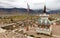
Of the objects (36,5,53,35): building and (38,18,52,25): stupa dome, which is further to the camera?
(38,18,52,25): stupa dome

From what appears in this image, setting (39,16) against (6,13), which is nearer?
(6,13)

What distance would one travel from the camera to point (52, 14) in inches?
239

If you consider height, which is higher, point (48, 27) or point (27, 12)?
point (27, 12)

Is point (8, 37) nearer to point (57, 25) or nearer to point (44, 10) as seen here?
point (44, 10)

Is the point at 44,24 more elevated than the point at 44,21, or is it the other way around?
the point at 44,21

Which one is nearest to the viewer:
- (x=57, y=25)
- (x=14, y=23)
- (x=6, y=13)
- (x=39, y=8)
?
(x=6, y=13)

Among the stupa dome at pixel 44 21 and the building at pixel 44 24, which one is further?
the stupa dome at pixel 44 21

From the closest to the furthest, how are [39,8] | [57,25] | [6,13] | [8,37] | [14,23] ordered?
1. [8,37]
2. [6,13]
3. [39,8]
4. [14,23]
5. [57,25]

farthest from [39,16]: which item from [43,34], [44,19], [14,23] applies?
[14,23]

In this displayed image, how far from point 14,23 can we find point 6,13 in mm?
1054

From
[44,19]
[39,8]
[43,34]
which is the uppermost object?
[39,8]

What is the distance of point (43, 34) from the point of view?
5852mm

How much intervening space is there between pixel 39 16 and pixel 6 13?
1.31 metres

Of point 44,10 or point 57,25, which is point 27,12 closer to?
point 44,10
